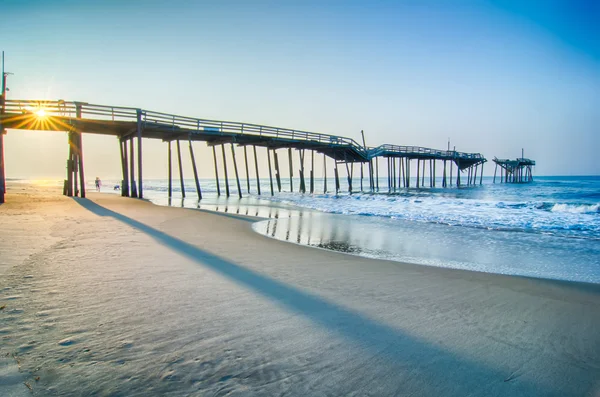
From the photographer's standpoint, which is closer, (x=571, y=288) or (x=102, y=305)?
(x=102, y=305)

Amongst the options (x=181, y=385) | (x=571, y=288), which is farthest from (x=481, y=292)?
(x=181, y=385)

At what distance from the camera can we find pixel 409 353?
7.48 feet

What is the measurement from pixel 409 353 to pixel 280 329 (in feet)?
3.31

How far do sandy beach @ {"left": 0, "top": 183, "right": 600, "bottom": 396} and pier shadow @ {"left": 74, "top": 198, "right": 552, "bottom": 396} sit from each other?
12 mm

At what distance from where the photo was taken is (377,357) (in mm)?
2205

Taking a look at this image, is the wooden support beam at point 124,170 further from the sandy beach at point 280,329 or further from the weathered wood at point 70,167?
the sandy beach at point 280,329

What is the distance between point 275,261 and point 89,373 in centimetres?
326

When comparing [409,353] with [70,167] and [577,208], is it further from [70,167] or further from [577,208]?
[577,208]

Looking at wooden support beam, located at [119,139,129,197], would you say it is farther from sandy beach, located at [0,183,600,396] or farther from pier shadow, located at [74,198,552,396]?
pier shadow, located at [74,198,552,396]

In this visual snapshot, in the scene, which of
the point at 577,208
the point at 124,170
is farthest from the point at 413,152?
the point at 124,170

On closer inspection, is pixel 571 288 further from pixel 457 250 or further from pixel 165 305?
pixel 165 305

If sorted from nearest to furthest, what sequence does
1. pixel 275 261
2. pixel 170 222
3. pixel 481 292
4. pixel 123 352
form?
pixel 123 352 → pixel 481 292 → pixel 275 261 → pixel 170 222

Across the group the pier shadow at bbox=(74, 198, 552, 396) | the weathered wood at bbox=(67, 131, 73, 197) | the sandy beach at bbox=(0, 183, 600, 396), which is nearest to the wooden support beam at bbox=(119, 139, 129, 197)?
the weathered wood at bbox=(67, 131, 73, 197)

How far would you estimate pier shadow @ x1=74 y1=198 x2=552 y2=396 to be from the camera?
6.29 feet
